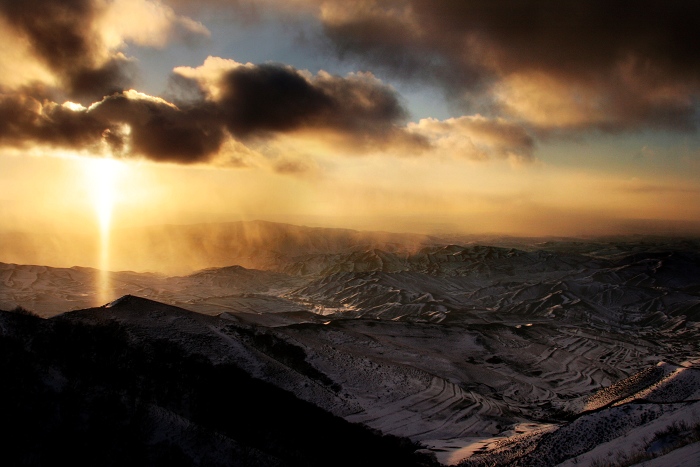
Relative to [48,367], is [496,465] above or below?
below

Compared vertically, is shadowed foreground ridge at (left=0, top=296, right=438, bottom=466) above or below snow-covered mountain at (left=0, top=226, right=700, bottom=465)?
above

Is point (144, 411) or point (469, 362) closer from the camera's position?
point (144, 411)

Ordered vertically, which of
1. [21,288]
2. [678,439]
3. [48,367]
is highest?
[48,367]

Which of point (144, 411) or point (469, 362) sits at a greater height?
point (144, 411)

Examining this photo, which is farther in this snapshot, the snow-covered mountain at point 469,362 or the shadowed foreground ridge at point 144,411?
→ the snow-covered mountain at point 469,362

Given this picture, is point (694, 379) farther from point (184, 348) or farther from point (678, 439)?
point (184, 348)

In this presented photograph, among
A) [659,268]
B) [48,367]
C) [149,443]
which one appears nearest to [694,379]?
[149,443]

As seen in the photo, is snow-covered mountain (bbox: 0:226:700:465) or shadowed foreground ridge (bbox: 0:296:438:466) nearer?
shadowed foreground ridge (bbox: 0:296:438:466)

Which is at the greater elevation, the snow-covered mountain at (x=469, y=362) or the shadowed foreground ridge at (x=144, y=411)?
the shadowed foreground ridge at (x=144, y=411)
